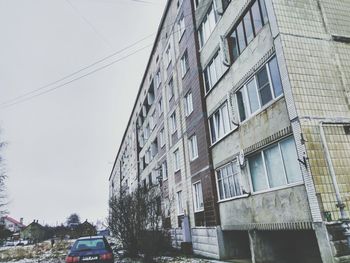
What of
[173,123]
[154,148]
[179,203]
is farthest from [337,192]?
[154,148]

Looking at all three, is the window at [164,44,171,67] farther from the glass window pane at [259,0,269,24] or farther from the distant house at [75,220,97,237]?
the distant house at [75,220,97,237]

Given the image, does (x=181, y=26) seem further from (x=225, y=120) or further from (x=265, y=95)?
(x=265, y=95)

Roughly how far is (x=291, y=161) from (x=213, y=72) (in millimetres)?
7213

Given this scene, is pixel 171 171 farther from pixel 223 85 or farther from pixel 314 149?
pixel 314 149

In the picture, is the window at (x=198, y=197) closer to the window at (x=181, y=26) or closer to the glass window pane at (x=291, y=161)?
the glass window pane at (x=291, y=161)

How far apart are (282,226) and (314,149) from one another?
2444mm

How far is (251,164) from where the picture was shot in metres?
10.0

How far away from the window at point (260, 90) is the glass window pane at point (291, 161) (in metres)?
1.53

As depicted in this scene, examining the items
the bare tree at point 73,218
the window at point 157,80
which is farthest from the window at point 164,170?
the bare tree at point 73,218

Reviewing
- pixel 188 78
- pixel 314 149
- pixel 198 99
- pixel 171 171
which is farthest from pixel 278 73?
pixel 171 171

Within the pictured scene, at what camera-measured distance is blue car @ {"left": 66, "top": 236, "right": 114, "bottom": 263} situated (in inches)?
392

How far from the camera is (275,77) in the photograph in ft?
28.6

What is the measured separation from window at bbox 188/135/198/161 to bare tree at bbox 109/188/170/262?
10.4 ft

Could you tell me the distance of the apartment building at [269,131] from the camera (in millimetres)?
7066
